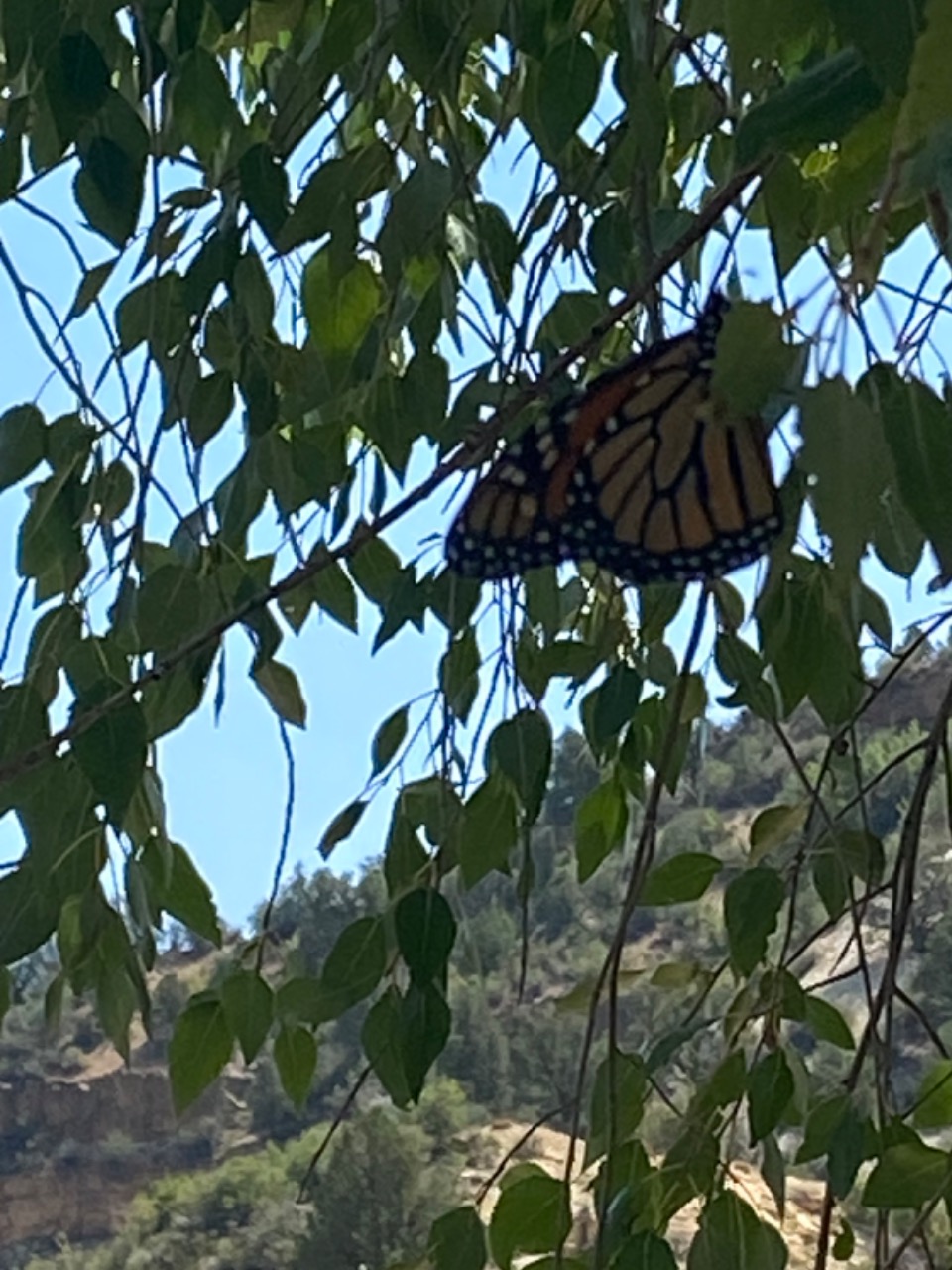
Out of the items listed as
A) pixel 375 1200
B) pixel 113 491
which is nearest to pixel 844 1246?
pixel 113 491

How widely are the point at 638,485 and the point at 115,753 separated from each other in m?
0.19

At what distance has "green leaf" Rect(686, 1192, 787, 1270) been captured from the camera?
0.72 meters

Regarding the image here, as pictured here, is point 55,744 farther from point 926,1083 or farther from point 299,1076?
point 926,1083

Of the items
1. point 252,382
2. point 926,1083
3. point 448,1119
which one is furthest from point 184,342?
point 448,1119

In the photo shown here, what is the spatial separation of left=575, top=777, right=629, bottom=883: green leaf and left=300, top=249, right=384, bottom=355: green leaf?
0.28 m

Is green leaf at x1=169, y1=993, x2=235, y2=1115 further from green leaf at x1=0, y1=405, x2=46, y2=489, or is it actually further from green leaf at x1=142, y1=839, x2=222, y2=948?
green leaf at x1=0, y1=405, x2=46, y2=489

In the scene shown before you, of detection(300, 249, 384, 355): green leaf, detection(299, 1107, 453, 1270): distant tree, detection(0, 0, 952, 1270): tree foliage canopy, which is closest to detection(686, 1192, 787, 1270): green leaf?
detection(0, 0, 952, 1270): tree foliage canopy

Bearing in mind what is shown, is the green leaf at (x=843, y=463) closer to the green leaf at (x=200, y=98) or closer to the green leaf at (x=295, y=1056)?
the green leaf at (x=200, y=98)

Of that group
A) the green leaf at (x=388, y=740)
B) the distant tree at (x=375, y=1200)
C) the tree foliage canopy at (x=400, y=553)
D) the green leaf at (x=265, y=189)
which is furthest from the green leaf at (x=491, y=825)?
the distant tree at (x=375, y=1200)

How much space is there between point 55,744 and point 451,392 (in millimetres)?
240

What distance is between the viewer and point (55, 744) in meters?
0.63

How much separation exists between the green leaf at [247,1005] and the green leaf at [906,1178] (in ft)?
0.83

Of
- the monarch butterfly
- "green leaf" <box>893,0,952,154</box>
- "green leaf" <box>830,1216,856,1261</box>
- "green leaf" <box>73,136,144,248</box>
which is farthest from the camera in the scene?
"green leaf" <box>830,1216,856,1261</box>

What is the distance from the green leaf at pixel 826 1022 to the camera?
0.83 metres
